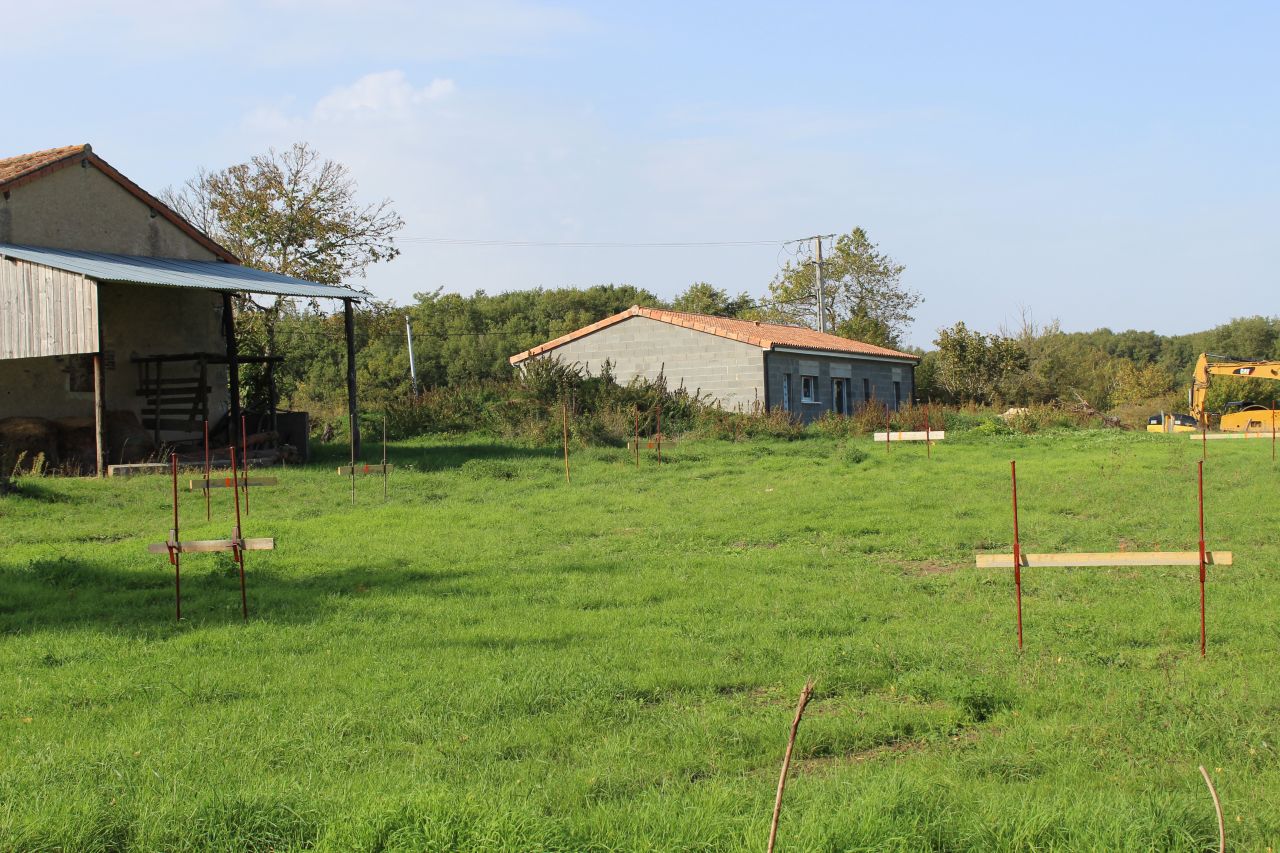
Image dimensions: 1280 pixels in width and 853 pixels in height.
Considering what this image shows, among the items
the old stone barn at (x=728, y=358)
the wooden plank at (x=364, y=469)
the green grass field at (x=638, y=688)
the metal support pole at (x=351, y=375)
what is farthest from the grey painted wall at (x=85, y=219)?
the old stone barn at (x=728, y=358)

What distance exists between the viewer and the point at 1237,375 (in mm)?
36906

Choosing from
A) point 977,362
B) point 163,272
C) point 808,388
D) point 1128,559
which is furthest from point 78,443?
point 977,362

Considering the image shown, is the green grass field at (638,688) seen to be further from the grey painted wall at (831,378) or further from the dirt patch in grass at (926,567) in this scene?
the grey painted wall at (831,378)

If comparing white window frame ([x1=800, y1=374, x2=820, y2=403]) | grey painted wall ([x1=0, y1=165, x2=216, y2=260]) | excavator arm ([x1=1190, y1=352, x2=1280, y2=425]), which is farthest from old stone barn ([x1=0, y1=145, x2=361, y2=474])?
excavator arm ([x1=1190, y1=352, x2=1280, y2=425])

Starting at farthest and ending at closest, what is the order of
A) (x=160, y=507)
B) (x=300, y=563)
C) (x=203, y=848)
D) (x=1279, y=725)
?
(x=160, y=507), (x=300, y=563), (x=1279, y=725), (x=203, y=848)

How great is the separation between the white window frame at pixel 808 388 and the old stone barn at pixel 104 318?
16558 mm

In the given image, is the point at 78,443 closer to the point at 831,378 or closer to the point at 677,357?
the point at 677,357

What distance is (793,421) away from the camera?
3191cm

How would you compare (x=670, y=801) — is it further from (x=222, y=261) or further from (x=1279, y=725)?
(x=222, y=261)

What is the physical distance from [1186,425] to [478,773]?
33.5 meters

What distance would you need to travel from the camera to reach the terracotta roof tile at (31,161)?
22720 millimetres

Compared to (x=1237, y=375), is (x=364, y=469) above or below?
below

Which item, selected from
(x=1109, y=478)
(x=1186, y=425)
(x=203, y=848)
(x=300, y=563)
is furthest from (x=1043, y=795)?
(x=1186, y=425)

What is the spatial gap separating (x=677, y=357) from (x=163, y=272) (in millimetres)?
16401
